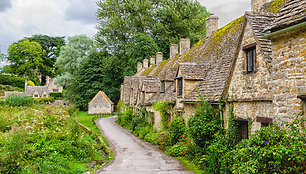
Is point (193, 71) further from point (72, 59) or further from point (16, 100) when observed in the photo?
point (72, 59)

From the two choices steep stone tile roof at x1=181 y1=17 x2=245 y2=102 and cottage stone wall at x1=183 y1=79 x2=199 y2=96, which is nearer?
steep stone tile roof at x1=181 y1=17 x2=245 y2=102

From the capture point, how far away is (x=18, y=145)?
9.34 m

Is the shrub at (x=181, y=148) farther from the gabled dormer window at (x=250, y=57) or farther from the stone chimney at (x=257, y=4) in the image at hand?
the stone chimney at (x=257, y=4)

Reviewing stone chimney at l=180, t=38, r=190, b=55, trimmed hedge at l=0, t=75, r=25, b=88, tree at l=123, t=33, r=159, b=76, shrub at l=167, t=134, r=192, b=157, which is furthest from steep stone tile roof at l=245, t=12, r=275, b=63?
trimmed hedge at l=0, t=75, r=25, b=88

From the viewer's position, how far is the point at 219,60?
46.8 feet

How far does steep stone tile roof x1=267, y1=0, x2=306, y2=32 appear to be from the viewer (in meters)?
6.41

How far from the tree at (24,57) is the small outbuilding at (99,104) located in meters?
35.1

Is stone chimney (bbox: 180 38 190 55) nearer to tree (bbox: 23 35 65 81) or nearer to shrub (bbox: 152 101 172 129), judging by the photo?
shrub (bbox: 152 101 172 129)

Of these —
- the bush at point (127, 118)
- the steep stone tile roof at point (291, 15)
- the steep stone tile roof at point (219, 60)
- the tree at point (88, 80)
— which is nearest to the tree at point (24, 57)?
the tree at point (88, 80)

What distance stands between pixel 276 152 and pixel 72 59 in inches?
2162

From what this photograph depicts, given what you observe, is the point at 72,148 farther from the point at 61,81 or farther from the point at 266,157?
the point at 61,81

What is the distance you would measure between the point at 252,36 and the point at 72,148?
1063 centimetres

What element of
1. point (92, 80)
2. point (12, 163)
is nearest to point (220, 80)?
point (12, 163)

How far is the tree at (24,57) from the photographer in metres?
72.8
